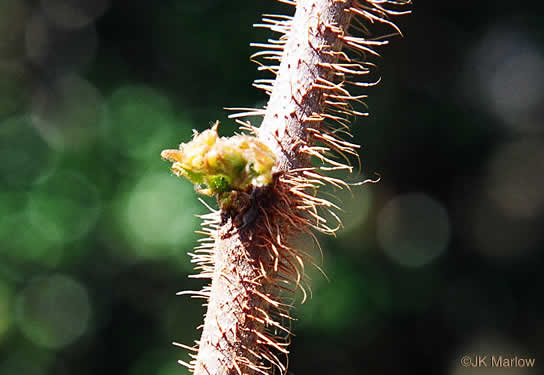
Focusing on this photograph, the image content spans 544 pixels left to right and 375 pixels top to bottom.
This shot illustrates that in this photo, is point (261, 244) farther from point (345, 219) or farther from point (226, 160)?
point (345, 219)

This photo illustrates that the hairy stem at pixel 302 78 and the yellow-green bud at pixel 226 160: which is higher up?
the hairy stem at pixel 302 78

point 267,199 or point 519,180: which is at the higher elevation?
point 519,180

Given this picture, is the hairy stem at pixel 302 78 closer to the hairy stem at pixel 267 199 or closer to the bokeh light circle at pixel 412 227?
the hairy stem at pixel 267 199

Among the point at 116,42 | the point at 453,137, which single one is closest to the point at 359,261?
the point at 453,137

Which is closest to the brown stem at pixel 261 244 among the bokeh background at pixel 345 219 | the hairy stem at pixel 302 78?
the hairy stem at pixel 302 78

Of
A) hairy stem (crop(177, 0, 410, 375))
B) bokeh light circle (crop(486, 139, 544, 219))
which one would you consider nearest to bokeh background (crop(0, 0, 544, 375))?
bokeh light circle (crop(486, 139, 544, 219))

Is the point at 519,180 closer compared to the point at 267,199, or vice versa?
the point at 267,199

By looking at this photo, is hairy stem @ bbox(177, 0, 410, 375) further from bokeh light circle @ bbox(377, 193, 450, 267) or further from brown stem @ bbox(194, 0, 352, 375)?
bokeh light circle @ bbox(377, 193, 450, 267)

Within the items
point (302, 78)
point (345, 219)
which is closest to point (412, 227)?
point (345, 219)

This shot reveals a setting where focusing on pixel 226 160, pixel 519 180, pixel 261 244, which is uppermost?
pixel 519 180
